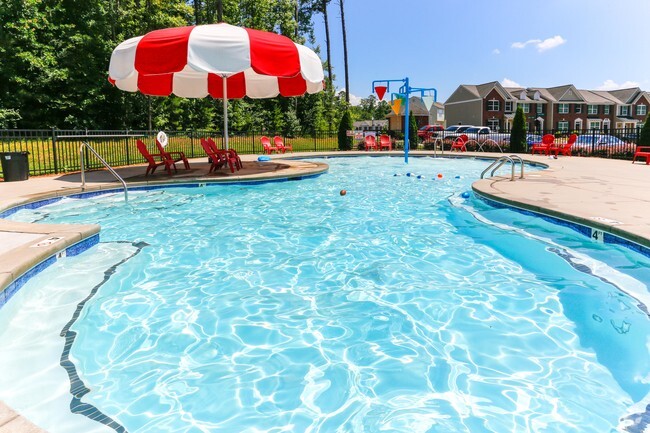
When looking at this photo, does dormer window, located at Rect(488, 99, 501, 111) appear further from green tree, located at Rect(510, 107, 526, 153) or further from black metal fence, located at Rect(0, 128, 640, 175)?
green tree, located at Rect(510, 107, 526, 153)

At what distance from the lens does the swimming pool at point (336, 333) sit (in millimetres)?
2707

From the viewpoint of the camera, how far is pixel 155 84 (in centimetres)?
1344

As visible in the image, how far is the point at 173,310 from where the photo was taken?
4184 millimetres

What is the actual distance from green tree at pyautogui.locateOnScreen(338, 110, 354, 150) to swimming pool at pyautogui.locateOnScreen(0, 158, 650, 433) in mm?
18408

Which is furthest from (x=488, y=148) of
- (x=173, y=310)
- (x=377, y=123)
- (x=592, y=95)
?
(x=377, y=123)

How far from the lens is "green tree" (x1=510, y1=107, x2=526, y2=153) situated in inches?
886

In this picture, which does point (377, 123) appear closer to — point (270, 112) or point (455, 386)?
point (270, 112)

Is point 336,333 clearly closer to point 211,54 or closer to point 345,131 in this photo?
point 211,54

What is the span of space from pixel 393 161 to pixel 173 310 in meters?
16.5

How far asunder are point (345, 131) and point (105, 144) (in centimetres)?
1337

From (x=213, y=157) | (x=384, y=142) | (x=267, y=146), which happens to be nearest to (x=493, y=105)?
(x=384, y=142)

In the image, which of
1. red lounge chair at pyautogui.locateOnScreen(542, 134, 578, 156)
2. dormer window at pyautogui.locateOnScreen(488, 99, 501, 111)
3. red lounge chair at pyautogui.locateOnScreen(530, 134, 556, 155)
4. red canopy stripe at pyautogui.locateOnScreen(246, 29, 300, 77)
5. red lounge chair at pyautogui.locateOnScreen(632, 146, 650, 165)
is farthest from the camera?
dormer window at pyautogui.locateOnScreen(488, 99, 501, 111)

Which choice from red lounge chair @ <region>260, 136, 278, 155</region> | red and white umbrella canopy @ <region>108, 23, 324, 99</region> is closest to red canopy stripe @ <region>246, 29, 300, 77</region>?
red and white umbrella canopy @ <region>108, 23, 324, 99</region>

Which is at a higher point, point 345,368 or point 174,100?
point 174,100
